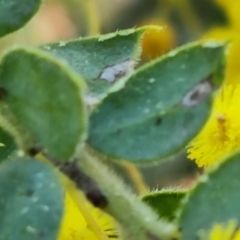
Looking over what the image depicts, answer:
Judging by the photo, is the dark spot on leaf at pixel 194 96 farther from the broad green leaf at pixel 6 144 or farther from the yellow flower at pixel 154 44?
the yellow flower at pixel 154 44

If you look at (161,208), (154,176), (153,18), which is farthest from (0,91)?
(153,18)

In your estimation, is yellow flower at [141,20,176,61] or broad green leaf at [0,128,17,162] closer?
broad green leaf at [0,128,17,162]

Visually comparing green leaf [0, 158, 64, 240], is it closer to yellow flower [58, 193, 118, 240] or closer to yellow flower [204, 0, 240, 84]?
yellow flower [58, 193, 118, 240]

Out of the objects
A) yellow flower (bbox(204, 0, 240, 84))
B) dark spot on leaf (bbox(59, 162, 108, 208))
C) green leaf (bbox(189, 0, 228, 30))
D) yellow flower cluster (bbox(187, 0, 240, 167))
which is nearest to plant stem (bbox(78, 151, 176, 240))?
dark spot on leaf (bbox(59, 162, 108, 208))

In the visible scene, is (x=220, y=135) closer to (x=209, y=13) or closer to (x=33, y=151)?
(x=33, y=151)

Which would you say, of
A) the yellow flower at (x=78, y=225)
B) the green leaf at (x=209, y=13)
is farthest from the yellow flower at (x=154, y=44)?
the yellow flower at (x=78, y=225)

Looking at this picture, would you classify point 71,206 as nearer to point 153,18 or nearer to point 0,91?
point 0,91
